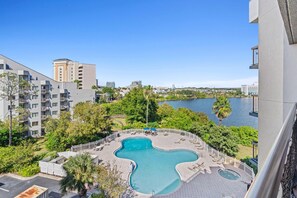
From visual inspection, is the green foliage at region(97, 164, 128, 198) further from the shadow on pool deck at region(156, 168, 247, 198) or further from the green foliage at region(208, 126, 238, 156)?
the green foliage at region(208, 126, 238, 156)

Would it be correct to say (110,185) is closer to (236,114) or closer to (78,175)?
(78,175)

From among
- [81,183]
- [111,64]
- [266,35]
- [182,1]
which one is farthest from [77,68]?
[266,35]

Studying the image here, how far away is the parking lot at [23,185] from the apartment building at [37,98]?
1088 centimetres

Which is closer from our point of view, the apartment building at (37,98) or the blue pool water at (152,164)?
the blue pool water at (152,164)

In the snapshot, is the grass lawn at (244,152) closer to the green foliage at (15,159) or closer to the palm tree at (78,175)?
the palm tree at (78,175)

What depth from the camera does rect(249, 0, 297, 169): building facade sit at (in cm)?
351

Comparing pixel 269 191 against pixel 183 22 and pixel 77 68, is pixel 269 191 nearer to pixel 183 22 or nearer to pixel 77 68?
pixel 183 22

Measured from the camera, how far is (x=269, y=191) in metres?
0.50

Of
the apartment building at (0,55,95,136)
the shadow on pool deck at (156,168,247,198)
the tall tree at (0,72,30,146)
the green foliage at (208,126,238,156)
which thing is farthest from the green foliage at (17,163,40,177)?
the green foliage at (208,126,238,156)

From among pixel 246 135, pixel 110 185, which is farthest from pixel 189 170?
pixel 246 135

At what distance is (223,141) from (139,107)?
14431mm

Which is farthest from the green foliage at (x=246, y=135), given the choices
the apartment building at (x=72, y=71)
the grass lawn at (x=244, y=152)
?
the apartment building at (x=72, y=71)

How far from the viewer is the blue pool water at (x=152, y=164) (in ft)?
40.1

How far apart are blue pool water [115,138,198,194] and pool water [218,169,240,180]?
3.00 metres
